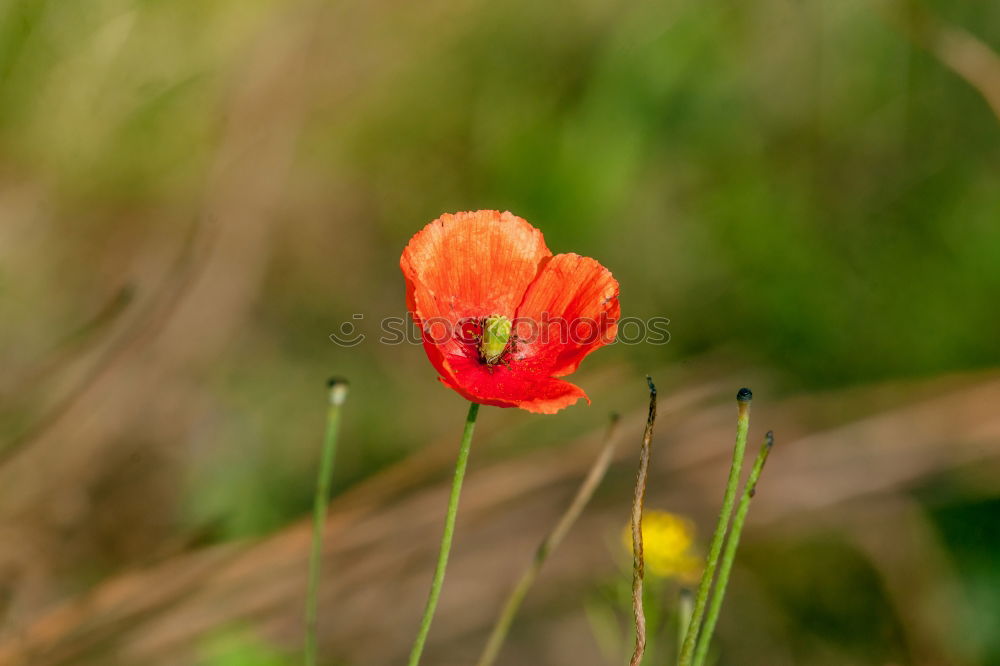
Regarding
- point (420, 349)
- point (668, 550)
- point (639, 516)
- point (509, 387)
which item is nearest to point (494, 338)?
point (509, 387)

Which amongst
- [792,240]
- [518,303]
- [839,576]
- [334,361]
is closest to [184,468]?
[334,361]

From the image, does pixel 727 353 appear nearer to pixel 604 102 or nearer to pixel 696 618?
pixel 604 102

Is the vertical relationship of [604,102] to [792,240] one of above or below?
above

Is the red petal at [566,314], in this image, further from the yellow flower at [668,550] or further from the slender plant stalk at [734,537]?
the yellow flower at [668,550]

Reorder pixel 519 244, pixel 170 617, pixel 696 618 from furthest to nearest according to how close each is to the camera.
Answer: pixel 170 617 → pixel 519 244 → pixel 696 618

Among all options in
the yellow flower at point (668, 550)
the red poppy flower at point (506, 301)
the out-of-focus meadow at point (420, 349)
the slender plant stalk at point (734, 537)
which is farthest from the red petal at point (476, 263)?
the out-of-focus meadow at point (420, 349)

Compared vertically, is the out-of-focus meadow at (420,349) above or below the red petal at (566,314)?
above

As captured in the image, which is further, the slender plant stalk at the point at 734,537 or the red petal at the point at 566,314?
the red petal at the point at 566,314

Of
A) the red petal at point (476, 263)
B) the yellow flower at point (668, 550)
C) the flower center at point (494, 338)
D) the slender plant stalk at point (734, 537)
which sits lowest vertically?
the slender plant stalk at point (734, 537)

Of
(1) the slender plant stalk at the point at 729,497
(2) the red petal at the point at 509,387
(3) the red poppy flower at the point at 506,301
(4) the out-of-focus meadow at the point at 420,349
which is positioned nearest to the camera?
(1) the slender plant stalk at the point at 729,497
